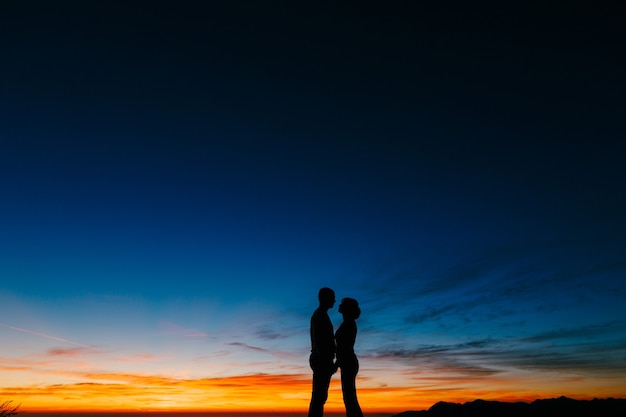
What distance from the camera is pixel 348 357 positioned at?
8836mm

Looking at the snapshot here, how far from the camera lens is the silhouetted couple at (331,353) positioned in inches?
334

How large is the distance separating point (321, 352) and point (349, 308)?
1037 millimetres

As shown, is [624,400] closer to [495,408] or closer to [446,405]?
[495,408]

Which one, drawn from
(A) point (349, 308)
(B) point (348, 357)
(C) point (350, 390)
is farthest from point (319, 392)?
(A) point (349, 308)

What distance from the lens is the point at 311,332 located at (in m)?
8.74

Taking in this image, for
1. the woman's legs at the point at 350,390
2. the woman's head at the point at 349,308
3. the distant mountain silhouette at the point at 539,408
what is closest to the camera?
the woman's legs at the point at 350,390

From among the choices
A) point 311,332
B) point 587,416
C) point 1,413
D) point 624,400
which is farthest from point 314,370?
point 624,400

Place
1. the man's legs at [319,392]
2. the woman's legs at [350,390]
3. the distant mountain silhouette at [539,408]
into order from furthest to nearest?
the distant mountain silhouette at [539,408] → the woman's legs at [350,390] → the man's legs at [319,392]

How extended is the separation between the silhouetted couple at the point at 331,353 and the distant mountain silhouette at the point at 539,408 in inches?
218

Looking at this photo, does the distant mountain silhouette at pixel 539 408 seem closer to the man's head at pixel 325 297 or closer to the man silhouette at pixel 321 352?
the man silhouette at pixel 321 352

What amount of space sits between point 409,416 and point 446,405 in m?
1.22

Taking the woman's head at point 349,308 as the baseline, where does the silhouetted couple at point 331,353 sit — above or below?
below

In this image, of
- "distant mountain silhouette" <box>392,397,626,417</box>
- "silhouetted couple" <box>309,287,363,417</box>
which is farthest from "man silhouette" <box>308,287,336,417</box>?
"distant mountain silhouette" <box>392,397,626,417</box>

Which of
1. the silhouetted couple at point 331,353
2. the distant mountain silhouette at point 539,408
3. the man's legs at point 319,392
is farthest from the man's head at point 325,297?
the distant mountain silhouette at point 539,408
